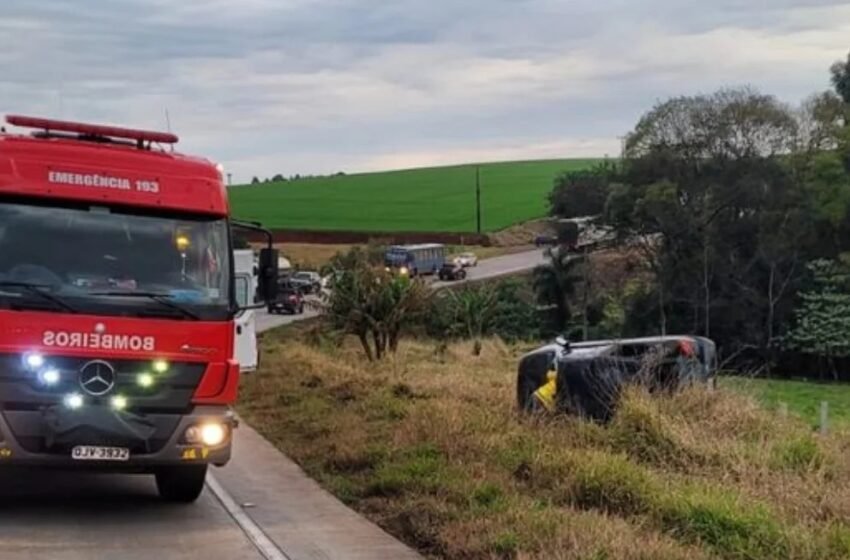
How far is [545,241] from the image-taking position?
88.2 m

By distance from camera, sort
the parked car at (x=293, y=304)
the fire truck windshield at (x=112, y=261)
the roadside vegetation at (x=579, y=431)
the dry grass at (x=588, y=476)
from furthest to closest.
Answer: the parked car at (x=293, y=304)
the fire truck windshield at (x=112, y=261)
the roadside vegetation at (x=579, y=431)
the dry grass at (x=588, y=476)

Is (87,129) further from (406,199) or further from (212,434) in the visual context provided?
(406,199)

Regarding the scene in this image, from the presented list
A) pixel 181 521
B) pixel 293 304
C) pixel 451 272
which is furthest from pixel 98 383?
pixel 451 272

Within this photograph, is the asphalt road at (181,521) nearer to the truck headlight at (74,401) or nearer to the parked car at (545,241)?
the truck headlight at (74,401)

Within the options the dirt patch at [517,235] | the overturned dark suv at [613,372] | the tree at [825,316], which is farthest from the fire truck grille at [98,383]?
the dirt patch at [517,235]

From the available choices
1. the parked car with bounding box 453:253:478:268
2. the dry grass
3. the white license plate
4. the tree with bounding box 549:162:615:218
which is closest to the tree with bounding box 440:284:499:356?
the tree with bounding box 549:162:615:218

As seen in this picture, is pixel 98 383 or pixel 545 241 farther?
pixel 545 241

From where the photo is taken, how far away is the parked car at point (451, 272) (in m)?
79.5

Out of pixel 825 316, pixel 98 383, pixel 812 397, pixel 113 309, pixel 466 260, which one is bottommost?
pixel 812 397

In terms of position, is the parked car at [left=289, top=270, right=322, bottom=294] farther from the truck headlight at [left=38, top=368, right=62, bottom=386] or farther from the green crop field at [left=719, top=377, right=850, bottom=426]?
the truck headlight at [left=38, top=368, right=62, bottom=386]

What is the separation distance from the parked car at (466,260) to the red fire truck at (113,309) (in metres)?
72.2

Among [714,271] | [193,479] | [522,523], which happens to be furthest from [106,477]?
[714,271]

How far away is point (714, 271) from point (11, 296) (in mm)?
58876

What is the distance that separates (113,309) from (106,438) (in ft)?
3.40
